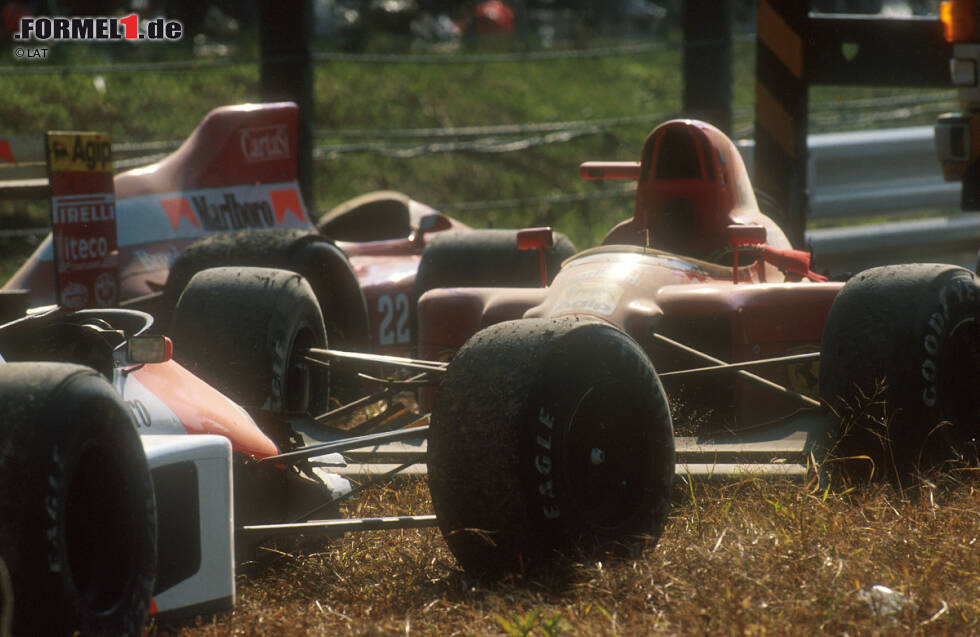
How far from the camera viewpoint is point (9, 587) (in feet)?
8.45

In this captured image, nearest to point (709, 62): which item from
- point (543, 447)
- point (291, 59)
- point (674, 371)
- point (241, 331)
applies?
point (291, 59)

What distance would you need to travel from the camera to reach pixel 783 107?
7898 mm

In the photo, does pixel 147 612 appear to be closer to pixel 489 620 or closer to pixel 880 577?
pixel 489 620

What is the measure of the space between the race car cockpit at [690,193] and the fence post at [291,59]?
10.2ft

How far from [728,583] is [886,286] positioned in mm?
1455

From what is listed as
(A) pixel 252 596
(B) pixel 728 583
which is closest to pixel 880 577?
(B) pixel 728 583

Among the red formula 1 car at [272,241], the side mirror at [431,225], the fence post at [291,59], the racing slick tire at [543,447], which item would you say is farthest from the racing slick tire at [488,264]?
the racing slick tire at [543,447]

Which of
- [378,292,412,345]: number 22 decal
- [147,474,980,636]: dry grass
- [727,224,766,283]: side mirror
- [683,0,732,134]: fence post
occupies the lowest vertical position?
[147,474,980,636]: dry grass

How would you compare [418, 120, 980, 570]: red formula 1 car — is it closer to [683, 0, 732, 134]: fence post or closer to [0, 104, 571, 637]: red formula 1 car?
[0, 104, 571, 637]: red formula 1 car

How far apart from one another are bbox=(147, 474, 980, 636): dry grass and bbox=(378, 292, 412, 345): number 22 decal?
2763 mm

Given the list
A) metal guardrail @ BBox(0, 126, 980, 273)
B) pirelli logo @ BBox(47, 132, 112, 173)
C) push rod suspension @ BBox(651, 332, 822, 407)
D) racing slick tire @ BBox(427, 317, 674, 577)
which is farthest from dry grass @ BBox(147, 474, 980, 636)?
metal guardrail @ BBox(0, 126, 980, 273)

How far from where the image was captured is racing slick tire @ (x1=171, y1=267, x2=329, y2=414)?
15.9 feet

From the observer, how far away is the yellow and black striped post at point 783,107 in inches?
306

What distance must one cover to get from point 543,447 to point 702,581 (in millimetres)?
484
